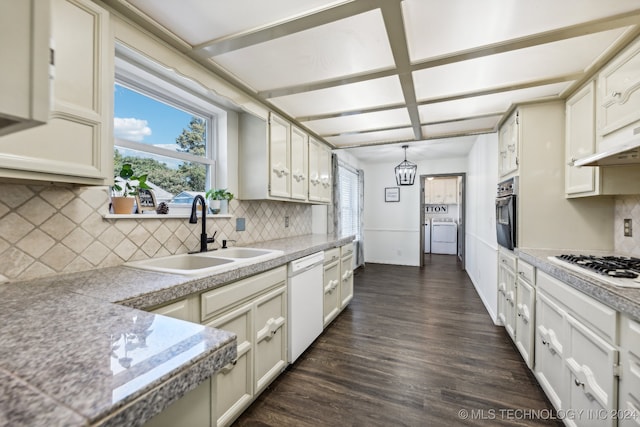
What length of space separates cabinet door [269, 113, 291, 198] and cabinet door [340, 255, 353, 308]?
1110 millimetres

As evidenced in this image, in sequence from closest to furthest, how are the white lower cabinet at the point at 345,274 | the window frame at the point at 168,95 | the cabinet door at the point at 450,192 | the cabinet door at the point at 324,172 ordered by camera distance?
the window frame at the point at 168,95 → the white lower cabinet at the point at 345,274 → the cabinet door at the point at 324,172 → the cabinet door at the point at 450,192

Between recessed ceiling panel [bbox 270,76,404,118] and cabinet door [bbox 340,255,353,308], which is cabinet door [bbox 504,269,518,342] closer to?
cabinet door [bbox 340,255,353,308]

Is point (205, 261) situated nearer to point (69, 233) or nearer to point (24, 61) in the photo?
point (69, 233)

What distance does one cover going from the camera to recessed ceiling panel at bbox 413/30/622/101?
5.15ft

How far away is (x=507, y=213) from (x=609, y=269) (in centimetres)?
116

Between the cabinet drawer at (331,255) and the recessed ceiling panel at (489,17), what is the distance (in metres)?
1.88

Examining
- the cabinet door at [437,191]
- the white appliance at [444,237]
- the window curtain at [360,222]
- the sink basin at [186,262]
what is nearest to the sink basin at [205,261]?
the sink basin at [186,262]

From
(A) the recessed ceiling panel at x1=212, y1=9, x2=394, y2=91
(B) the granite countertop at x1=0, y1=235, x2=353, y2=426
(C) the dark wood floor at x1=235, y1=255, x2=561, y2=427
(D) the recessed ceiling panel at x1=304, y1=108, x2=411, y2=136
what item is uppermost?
(A) the recessed ceiling panel at x1=212, y1=9, x2=394, y2=91

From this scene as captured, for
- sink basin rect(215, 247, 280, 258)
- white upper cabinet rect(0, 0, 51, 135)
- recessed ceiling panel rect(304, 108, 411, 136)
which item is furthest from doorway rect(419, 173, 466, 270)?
white upper cabinet rect(0, 0, 51, 135)

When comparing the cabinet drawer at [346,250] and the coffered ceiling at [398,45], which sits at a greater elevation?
the coffered ceiling at [398,45]

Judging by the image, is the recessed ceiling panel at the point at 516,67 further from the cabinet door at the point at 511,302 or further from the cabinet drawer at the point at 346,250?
the cabinet drawer at the point at 346,250

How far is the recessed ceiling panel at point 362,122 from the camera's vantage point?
2.65m

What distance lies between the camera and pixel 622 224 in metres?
2.03

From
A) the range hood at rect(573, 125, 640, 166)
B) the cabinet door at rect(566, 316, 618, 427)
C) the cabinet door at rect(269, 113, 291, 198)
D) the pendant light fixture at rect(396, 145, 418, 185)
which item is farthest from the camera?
the pendant light fixture at rect(396, 145, 418, 185)
